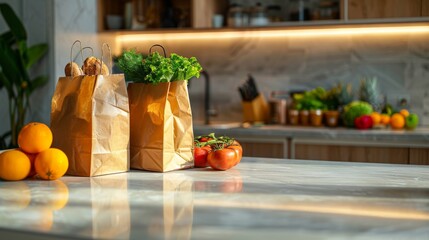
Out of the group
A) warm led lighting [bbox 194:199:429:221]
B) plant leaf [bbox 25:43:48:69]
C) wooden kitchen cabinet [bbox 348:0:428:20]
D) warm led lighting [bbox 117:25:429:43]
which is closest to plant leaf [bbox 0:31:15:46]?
plant leaf [bbox 25:43:48:69]

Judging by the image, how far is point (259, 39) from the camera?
4629mm

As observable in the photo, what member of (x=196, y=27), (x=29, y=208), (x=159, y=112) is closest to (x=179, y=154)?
(x=159, y=112)

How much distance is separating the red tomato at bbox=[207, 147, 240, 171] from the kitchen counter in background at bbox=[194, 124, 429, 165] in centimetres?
193

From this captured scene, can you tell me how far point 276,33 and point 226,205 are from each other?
10.7 ft

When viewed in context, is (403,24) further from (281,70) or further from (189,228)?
(189,228)

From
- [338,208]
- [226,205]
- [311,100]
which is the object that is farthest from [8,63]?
[338,208]

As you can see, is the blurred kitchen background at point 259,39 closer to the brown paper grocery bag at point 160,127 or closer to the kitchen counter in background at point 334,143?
the kitchen counter in background at point 334,143

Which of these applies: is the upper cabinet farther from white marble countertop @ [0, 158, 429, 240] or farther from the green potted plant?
white marble countertop @ [0, 158, 429, 240]

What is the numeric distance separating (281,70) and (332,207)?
3.24m

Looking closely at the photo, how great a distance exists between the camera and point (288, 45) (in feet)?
15.0

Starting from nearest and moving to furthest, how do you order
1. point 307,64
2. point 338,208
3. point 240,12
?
point 338,208, point 240,12, point 307,64

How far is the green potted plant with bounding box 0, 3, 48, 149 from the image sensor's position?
14.0 ft

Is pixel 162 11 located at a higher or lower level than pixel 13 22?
higher

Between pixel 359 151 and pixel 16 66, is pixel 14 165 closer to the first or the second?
pixel 359 151
